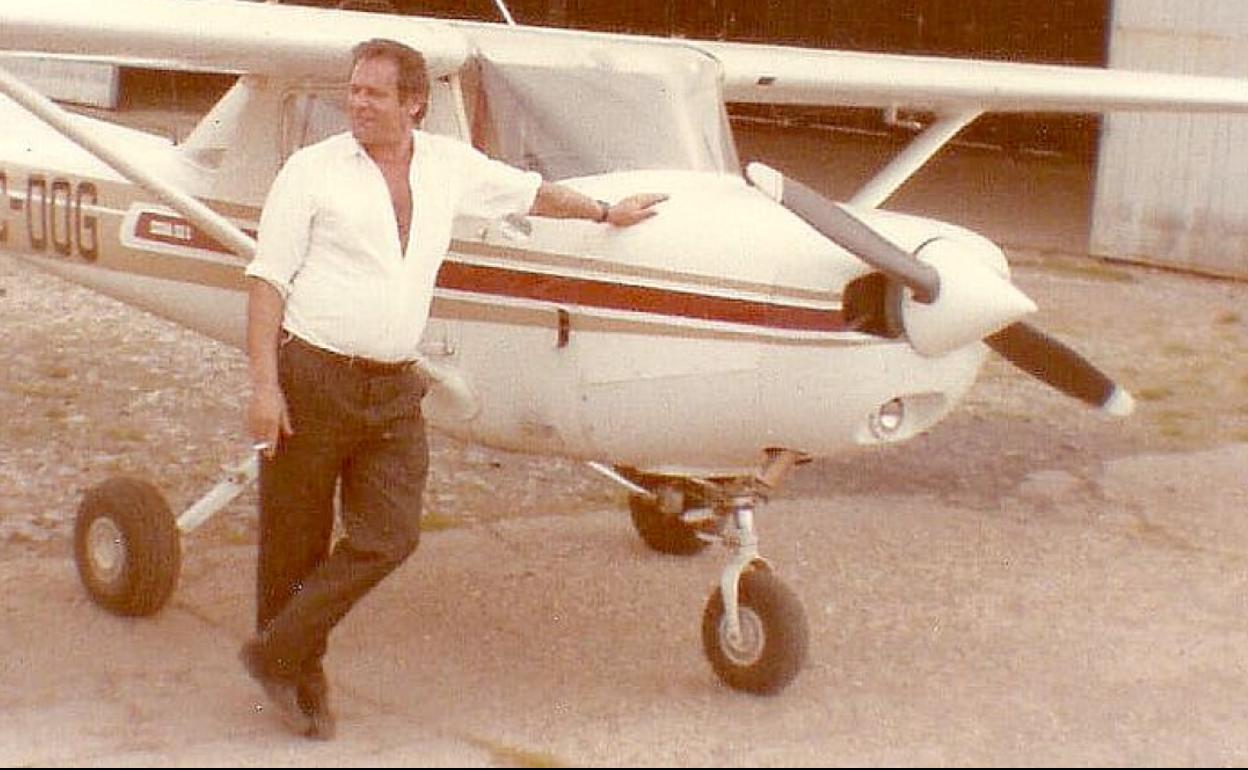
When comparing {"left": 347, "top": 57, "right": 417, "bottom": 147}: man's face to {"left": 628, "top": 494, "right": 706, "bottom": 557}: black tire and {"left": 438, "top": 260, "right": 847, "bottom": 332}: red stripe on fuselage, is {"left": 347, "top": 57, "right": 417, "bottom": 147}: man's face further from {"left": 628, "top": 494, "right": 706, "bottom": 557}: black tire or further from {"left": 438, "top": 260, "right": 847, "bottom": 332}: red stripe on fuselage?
{"left": 628, "top": 494, "right": 706, "bottom": 557}: black tire

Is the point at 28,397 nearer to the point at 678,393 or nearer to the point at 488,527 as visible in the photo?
the point at 488,527

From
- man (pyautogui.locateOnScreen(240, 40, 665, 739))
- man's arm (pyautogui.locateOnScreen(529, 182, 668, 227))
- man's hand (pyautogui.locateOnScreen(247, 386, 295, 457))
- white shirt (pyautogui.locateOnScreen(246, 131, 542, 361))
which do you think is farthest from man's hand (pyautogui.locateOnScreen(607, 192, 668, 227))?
man's hand (pyautogui.locateOnScreen(247, 386, 295, 457))

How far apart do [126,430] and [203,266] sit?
1990 millimetres

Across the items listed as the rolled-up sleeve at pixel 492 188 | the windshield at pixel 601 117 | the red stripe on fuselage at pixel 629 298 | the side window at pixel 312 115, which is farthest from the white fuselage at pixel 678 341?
the side window at pixel 312 115

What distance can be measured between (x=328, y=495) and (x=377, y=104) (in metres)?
0.97

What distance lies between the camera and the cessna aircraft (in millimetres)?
5449

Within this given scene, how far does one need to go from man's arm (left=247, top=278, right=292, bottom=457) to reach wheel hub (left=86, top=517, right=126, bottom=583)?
4.84 feet

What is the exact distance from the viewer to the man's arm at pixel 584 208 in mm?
5703

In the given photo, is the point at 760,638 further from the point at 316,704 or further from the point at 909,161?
the point at 909,161

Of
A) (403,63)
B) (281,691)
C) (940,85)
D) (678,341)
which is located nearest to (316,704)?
(281,691)

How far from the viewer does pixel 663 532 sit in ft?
24.1

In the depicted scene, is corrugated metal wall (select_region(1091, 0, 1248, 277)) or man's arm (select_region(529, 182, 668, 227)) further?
corrugated metal wall (select_region(1091, 0, 1248, 277))

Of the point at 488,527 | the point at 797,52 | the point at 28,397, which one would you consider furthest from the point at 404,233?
the point at 28,397

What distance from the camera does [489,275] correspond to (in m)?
6.07
